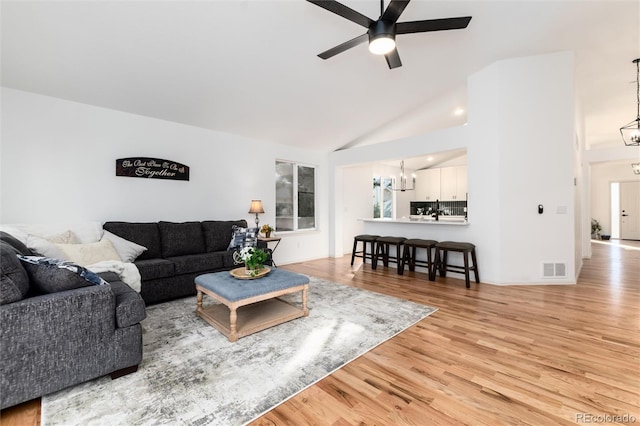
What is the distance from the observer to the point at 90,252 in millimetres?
3170

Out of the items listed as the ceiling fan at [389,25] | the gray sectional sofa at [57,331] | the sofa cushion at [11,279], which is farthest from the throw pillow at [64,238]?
the ceiling fan at [389,25]

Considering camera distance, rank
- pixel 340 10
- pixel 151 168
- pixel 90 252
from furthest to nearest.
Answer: pixel 151 168 → pixel 90 252 → pixel 340 10

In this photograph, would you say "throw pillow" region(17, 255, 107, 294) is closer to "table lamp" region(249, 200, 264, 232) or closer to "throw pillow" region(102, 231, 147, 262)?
"throw pillow" region(102, 231, 147, 262)

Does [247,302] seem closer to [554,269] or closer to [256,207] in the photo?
[256,207]

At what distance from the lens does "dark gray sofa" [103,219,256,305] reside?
3518mm

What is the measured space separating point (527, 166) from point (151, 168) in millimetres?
5680

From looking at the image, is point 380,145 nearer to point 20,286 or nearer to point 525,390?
point 525,390

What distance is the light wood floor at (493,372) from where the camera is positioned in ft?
5.36

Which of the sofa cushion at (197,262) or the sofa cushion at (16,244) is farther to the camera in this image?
the sofa cushion at (197,262)

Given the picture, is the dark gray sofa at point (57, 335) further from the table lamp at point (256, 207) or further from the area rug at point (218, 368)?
the table lamp at point (256, 207)

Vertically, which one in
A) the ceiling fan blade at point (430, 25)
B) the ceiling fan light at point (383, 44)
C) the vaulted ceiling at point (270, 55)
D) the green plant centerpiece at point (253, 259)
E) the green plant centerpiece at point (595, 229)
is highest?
the vaulted ceiling at point (270, 55)

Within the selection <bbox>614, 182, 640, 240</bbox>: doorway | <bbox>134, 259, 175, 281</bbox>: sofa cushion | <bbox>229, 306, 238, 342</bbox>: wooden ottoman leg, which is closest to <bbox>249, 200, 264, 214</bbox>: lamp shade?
<bbox>134, 259, 175, 281</bbox>: sofa cushion

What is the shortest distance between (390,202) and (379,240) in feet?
12.4

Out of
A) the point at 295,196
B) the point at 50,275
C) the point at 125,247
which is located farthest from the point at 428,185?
the point at 50,275
